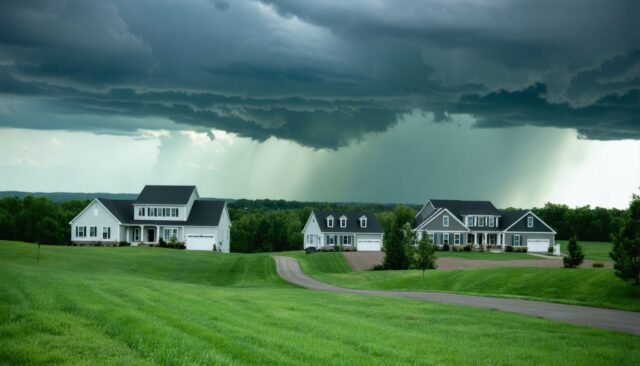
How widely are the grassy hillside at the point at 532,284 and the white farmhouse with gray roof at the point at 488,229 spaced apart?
50208 mm

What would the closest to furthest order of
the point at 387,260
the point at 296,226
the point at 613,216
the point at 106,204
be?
the point at 387,260, the point at 106,204, the point at 613,216, the point at 296,226

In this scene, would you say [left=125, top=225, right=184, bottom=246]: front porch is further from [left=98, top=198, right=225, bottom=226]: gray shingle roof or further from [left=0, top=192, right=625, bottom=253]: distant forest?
[left=0, top=192, right=625, bottom=253]: distant forest

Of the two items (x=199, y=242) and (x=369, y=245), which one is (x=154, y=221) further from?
(x=369, y=245)

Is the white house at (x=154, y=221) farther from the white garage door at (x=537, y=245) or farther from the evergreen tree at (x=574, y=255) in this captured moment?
the evergreen tree at (x=574, y=255)

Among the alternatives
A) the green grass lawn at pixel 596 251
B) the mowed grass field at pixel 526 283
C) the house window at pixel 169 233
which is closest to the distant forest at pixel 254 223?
the green grass lawn at pixel 596 251

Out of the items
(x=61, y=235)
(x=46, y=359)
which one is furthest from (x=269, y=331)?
(x=61, y=235)

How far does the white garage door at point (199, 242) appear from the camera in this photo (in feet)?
298

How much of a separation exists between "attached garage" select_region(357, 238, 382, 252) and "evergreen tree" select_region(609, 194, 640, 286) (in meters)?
64.4

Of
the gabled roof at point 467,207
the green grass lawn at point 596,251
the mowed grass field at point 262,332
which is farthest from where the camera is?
the gabled roof at point 467,207

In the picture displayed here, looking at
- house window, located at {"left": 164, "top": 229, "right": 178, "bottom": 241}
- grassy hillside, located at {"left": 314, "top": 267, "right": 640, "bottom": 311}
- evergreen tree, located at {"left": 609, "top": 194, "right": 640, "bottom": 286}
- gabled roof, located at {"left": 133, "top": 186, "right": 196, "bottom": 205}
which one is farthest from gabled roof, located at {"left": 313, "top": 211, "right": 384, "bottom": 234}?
evergreen tree, located at {"left": 609, "top": 194, "right": 640, "bottom": 286}

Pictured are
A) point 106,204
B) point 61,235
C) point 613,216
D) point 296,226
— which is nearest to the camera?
point 106,204

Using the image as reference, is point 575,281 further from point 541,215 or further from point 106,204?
point 541,215

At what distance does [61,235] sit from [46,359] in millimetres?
106082

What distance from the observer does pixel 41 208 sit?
117062 mm
